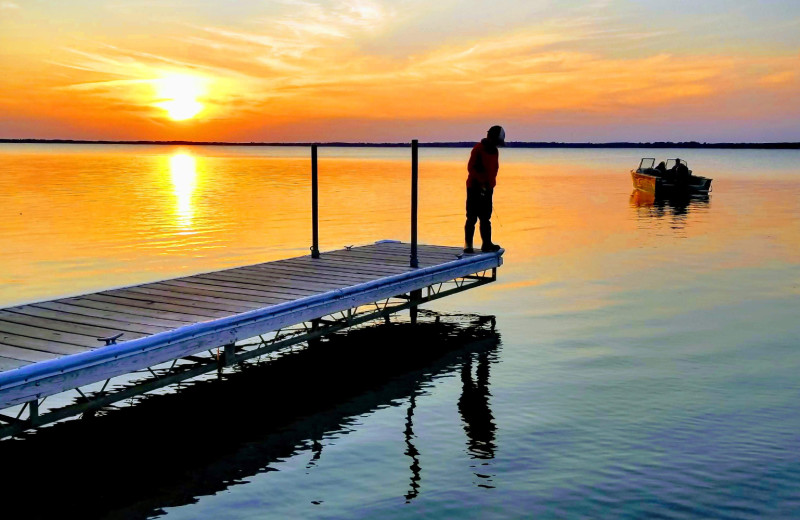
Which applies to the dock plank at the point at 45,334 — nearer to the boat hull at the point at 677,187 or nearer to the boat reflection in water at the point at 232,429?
the boat reflection in water at the point at 232,429

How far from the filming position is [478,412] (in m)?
9.80

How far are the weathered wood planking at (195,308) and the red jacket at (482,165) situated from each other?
140cm

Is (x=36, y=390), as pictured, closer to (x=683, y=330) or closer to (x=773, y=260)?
(x=683, y=330)

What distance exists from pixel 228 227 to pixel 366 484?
2382 centimetres

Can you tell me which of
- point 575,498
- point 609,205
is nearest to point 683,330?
point 575,498

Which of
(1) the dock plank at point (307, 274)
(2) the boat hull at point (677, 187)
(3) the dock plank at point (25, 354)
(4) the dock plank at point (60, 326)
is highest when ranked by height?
(2) the boat hull at point (677, 187)

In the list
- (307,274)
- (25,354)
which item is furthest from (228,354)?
(307,274)

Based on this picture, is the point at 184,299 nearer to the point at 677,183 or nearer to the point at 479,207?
the point at 479,207

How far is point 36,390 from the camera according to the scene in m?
7.14

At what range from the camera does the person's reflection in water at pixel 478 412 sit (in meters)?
8.54

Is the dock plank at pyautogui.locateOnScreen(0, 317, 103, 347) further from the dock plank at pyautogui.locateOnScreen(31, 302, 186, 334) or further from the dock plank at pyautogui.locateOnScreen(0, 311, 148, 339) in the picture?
the dock plank at pyautogui.locateOnScreen(31, 302, 186, 334)

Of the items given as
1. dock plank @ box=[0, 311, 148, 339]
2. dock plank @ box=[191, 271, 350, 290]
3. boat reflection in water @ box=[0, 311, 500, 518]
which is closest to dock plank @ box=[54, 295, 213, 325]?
dock plank @ box=[0, 311, 148, 339]

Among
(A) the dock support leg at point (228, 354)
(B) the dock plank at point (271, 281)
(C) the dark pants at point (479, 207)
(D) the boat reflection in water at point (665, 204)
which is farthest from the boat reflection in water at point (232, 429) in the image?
(D) the boat reflection in water at point (665, 204)

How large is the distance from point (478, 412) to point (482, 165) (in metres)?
5.38
